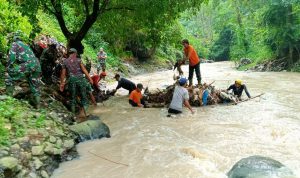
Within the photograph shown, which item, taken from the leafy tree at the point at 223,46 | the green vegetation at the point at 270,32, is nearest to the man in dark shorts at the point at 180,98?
the green vegetation at the point at 270,32

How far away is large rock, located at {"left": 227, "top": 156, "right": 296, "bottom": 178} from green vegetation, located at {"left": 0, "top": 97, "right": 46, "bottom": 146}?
13.5 feet

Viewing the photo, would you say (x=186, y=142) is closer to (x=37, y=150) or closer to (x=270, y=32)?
(x=37, y=150)

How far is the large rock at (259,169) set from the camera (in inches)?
250

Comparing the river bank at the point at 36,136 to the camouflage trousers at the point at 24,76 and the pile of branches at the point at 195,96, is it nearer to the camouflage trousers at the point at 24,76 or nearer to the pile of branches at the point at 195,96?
the camouflage trousers at the point at 24,76

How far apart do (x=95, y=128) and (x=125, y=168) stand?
2.14 meters

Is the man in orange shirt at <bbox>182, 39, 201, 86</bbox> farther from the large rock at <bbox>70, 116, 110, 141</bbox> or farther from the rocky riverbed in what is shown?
the rocky riverbed

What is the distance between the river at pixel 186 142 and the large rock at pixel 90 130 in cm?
21

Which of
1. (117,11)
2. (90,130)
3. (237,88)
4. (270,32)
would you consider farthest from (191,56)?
(270,32)

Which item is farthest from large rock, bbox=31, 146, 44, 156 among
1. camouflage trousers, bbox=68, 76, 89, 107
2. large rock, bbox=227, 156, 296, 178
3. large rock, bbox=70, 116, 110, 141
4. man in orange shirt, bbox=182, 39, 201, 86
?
man in orange shirt, bbox=182, 39, 201, 86

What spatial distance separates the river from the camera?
727 cm

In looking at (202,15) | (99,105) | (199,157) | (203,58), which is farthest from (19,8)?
(202,15)

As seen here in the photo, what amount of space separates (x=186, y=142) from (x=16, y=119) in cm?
389

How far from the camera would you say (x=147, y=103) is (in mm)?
13297

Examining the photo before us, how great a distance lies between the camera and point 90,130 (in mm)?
9102
